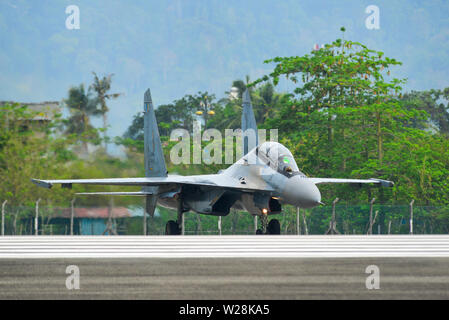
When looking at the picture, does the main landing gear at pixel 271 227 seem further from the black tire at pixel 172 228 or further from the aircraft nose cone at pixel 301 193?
the black tire at pixel 172 228

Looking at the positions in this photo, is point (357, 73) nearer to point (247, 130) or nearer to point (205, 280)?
point (247, 130)

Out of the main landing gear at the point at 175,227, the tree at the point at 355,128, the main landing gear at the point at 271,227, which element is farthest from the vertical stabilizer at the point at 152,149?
the tree at the point at 355,128

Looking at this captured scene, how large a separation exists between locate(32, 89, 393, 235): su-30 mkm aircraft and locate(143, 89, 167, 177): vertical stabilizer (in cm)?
232

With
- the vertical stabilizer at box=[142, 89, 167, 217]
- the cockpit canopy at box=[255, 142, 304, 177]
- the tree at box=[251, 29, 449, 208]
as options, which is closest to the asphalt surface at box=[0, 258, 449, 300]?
the cockpit canopy at box=[255, 142, 304, 177]

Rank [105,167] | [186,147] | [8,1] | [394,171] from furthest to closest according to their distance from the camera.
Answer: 1. [8,1]
2. [186,147]
3. [394,171]
4. [105,167]

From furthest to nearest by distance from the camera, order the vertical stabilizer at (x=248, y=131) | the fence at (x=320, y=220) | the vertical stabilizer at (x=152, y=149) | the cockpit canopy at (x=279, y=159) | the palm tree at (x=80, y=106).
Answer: the palm tree at (x=80, y=106) → the vertical stabilizer at (x=152, y=149) → the fence at (x=320, y=220) → the vertical stabilizer at (x=248, y=131) → the cockpit canopy at (x=279, y=159)

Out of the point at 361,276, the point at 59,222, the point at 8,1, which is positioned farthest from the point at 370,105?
the point at 8,1

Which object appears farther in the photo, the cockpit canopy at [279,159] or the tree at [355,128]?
the tree at [355,128]

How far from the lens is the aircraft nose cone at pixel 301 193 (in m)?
19.9

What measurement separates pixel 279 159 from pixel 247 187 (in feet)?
4.96

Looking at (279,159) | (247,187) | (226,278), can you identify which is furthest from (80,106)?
(226,278)

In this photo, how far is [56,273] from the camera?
26.5ft

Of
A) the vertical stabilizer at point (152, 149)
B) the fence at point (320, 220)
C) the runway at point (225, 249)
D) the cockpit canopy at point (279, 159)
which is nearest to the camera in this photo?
the runway at point (225, 249)

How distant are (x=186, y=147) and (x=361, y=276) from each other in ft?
173
